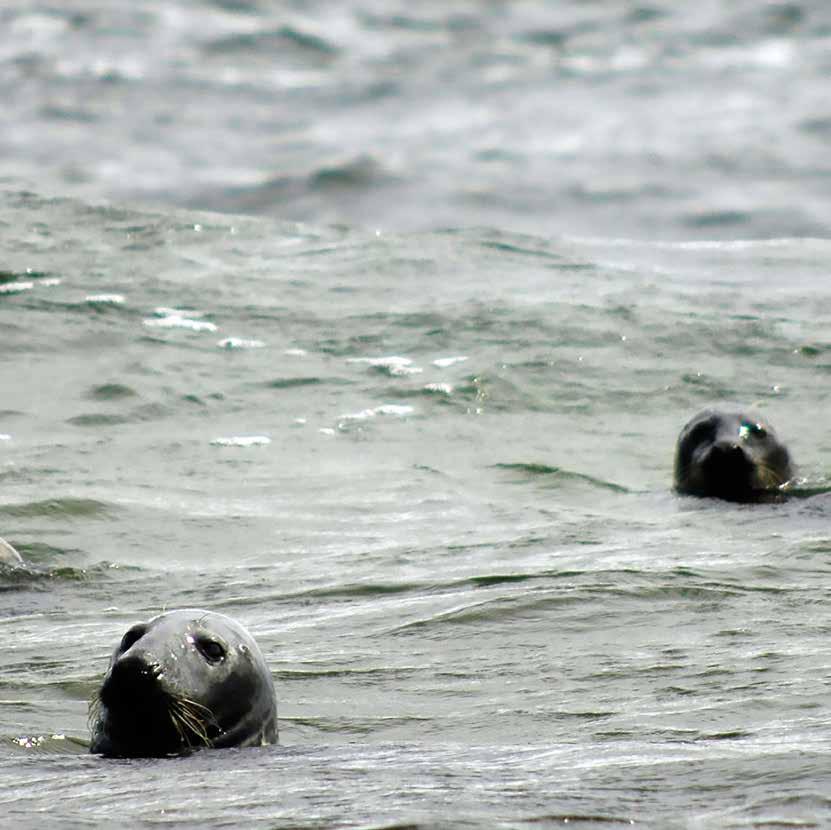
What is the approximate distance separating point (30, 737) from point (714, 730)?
210cm

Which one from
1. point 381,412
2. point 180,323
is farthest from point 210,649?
point 180,323

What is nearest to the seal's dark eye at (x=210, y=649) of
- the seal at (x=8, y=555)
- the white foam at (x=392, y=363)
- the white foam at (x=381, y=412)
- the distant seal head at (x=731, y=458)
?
the seal at (x=8, y=555)

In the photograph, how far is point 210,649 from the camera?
6.55 meters

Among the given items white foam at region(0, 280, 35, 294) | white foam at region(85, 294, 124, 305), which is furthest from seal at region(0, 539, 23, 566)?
Answer: white foam at region(0, 280, 35, 294)

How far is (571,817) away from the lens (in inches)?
194

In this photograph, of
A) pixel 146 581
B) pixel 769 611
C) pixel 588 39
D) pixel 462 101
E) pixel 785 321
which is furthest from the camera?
pixel 588 39

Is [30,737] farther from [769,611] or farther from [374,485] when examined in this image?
[374,485]

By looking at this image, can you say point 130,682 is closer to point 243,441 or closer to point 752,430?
point 752,430

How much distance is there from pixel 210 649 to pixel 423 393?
295 inches

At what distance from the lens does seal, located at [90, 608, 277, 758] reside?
20.3ft

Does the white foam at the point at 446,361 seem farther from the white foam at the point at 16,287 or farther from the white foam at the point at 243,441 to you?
the white foam at the point at 16,287

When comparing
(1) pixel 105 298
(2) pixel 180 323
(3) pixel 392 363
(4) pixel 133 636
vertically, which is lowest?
(3) pixel 392 363

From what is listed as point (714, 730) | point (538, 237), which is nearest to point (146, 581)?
point (714, 730)

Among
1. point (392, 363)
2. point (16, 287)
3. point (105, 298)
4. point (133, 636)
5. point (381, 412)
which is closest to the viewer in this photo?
point (133, 636)
